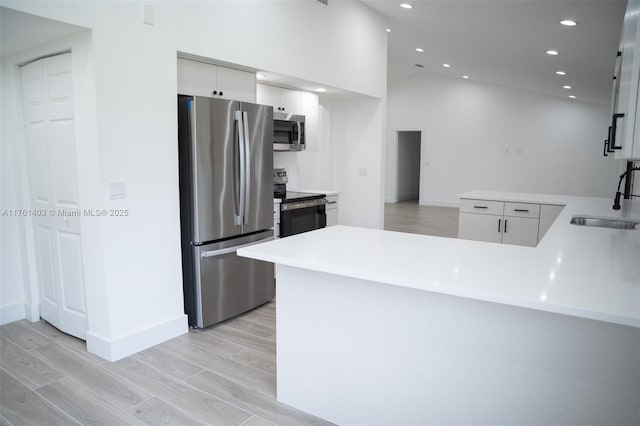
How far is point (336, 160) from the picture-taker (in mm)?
6438

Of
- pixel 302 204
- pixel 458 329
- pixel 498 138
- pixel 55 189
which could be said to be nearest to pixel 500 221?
pixel 302 204

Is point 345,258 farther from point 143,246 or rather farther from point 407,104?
point 407,104

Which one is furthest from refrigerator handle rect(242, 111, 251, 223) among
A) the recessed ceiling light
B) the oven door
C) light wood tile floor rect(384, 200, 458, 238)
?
light wood tile floor rect(384, 200, 458, 238)

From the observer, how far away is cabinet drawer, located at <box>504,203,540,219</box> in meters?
4.41

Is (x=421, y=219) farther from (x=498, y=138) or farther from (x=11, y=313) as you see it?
(x=11, y=313)

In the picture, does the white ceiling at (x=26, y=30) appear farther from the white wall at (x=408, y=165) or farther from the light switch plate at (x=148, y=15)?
the white wall at (x=408, y=165)

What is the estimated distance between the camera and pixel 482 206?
15.5 feet

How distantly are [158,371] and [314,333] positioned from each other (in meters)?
1.21

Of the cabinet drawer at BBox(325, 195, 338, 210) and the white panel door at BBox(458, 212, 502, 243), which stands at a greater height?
the cabinet drawer at BBox(325, 195, 338, 210)

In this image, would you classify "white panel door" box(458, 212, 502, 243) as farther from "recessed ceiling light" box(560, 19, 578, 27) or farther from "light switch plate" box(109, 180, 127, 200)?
"light switch plate" box(109, 180, 127, 200)

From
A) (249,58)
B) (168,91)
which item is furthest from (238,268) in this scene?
(249,58)

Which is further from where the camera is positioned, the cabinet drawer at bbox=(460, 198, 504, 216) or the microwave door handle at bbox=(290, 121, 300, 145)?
the microwave door handle at bbox=(290, 121, 300, 145)

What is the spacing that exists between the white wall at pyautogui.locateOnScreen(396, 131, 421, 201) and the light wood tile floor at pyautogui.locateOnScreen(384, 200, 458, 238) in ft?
3.11

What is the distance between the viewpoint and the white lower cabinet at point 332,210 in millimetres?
5368
